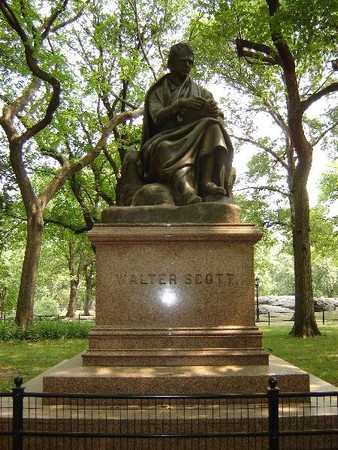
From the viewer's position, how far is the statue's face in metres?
8.18

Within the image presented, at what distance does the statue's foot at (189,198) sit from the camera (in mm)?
7254

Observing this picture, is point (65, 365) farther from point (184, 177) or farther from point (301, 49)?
point (301, 49)

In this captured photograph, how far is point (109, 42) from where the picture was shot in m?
25.4

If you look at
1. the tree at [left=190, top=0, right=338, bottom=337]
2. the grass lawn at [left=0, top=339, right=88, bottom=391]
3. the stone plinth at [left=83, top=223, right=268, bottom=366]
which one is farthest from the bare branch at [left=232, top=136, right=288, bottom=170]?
the stone plinth at [left=83, top=223, right=268, bottom=366]

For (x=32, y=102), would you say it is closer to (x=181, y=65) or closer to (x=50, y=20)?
(x=50, y=20)

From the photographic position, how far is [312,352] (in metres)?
14.0

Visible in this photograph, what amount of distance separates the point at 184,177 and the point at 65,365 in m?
2.78

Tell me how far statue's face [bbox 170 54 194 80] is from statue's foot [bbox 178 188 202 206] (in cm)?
197

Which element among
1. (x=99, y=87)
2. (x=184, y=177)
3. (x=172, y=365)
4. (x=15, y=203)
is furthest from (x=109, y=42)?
(x=172, y=365)

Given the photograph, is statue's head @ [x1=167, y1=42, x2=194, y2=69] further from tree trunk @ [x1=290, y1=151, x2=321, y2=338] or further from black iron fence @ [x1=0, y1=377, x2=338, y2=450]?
tree trunk @ [x1=290, y1=151, x2=321, y2=338]

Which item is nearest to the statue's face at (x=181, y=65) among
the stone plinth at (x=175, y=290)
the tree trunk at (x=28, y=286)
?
the stone plinth at (x=175, y=290)

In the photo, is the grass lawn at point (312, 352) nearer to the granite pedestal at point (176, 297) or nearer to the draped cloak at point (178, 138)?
the granite pedestal at point (176, 297)

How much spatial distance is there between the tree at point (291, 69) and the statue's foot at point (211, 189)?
23.7ft

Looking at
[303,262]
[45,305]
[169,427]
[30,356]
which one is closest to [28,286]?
[30,356]
